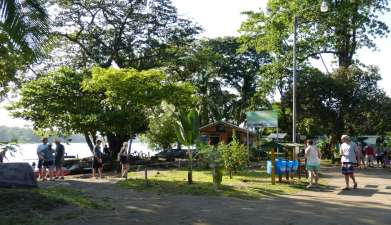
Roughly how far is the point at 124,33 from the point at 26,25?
90.9 feet

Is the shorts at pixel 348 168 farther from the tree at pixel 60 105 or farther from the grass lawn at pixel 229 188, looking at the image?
the tree at pixel 60 105

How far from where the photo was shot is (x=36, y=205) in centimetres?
1029

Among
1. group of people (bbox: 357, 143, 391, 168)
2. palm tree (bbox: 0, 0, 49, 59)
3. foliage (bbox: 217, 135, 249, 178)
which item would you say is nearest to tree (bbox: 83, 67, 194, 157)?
foliage (bbox: 217, 135, 249, 178)

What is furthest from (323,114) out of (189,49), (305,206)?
(305,206)

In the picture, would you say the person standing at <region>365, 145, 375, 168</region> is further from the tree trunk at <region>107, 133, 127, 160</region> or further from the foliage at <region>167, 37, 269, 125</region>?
the foliage at <region>167, 37, 269, 125</region>

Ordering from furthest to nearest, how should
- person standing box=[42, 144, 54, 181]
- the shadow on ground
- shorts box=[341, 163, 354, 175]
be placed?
1. person standing box=[42, 144, 54, 181]
2. shorts box=[341, 163, 354, 175]
3. the shadow on ground

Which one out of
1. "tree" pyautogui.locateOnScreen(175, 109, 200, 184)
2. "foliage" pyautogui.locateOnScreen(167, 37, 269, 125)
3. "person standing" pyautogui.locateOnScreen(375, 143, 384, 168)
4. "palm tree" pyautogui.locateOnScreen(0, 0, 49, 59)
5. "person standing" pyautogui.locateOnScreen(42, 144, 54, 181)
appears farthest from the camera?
"foliage" pyautogui.locateOnScreen(167, 37, 269, 125)

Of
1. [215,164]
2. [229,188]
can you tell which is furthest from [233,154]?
[215,164]

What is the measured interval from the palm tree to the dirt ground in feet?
11.4

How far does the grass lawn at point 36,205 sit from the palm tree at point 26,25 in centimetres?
313

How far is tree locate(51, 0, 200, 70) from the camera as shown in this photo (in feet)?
118

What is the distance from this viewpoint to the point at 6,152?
1048 cm

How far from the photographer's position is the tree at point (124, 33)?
35844 millimetres

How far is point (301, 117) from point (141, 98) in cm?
1407
